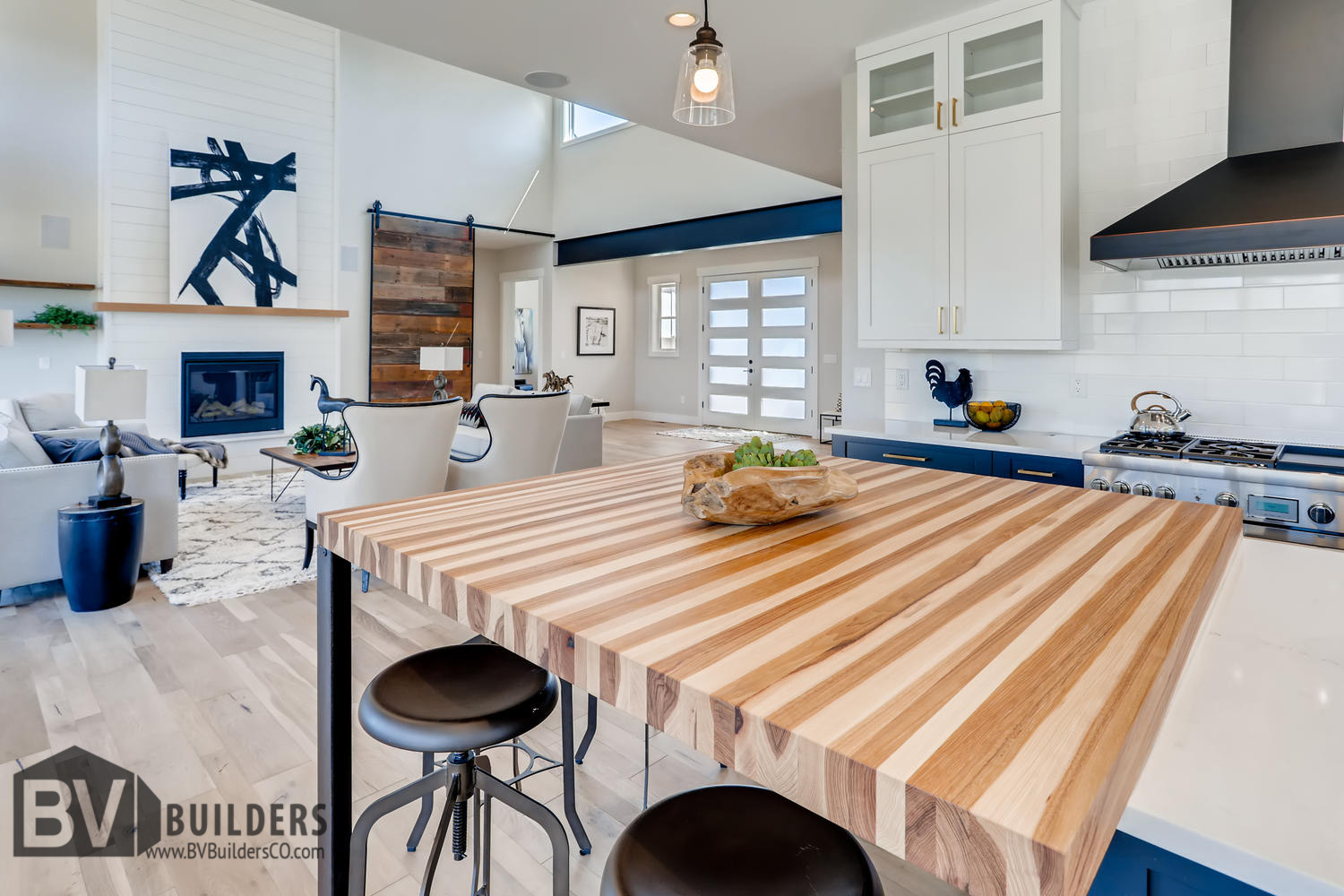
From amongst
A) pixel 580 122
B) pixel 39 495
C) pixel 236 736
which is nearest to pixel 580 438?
pixel 39 495

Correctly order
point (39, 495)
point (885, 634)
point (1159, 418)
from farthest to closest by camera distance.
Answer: point (39, 495) < point (1159, 418) < point (885, 634)

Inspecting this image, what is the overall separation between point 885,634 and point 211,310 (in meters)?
7.55

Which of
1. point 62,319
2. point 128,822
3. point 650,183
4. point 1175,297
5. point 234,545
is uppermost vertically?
point 650,183

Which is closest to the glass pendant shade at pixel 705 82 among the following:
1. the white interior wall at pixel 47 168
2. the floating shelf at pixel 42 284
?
the floating shelf at pixel 42 284

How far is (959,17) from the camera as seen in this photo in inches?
120

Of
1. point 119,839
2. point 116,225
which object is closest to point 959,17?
point 119,839

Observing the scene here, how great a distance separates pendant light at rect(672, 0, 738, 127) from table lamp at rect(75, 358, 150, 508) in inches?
111

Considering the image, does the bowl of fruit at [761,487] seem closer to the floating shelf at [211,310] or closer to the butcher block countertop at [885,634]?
the butcher block countertop at [885,634]

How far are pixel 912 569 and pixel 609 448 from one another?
290 inches

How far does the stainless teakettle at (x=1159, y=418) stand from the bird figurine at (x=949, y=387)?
2.30 ft

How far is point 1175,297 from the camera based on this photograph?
290 centimetres

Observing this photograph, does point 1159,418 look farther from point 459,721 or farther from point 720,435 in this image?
point 720,435

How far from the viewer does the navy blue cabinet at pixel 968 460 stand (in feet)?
8.82

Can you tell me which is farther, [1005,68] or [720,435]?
Answer: [720,435]
